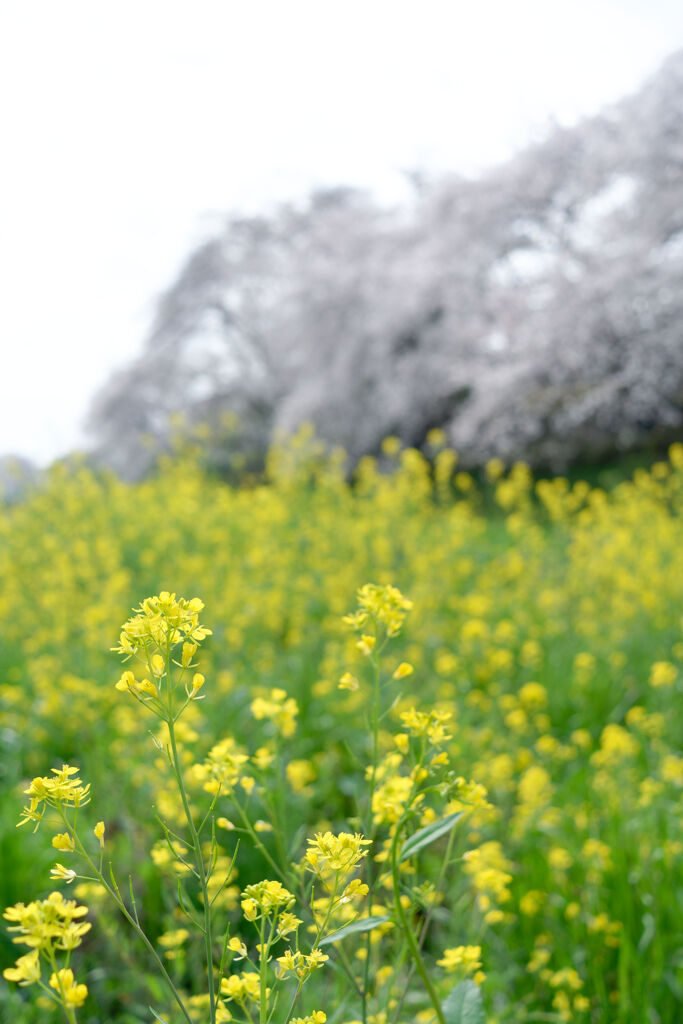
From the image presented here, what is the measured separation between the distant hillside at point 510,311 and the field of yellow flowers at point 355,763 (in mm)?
3596

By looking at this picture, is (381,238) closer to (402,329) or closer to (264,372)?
(402,329)

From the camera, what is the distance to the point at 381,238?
14016mm

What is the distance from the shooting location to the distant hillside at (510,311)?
31.7ft

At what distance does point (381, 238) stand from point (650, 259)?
5.81m

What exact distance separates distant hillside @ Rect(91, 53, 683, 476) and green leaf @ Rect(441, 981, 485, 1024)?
9512mm

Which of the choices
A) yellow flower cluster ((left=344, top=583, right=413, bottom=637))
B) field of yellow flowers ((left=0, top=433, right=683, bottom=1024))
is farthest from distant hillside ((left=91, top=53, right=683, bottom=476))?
yellow flower cluster ((left=344, top=583, right=413, bottom=637))

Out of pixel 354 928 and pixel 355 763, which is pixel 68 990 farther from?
pixel 355 763

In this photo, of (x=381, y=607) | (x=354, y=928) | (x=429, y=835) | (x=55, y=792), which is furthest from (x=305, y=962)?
(x=381, y=607)

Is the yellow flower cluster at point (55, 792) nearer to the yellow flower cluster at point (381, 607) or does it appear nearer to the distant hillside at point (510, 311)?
the yellow flower cluster at point (381, 607)

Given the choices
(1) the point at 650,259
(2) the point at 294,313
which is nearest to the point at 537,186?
(1) the point at 650,259

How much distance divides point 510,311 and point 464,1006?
11.5 metres

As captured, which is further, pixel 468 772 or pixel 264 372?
pixel 264 372

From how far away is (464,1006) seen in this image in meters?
0.89

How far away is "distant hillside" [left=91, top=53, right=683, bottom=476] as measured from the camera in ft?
31.7
